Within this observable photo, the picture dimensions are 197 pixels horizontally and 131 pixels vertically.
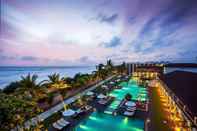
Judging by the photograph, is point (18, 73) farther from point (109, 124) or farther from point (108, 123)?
point (109, 124)

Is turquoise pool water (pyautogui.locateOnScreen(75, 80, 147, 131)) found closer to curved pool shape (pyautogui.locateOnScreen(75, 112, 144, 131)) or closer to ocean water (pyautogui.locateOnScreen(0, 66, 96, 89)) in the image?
curved pool shape (pyautogui.locateOnScreen(75, 112, 144, 131))

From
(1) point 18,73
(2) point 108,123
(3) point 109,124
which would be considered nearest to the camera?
(3) point 109,124

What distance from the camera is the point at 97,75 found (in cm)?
3172

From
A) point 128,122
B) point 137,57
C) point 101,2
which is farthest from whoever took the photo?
point 137,57

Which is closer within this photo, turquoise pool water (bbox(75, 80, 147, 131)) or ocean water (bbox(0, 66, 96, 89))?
turquoise pool water (bbox(75, 80, 147, 131))

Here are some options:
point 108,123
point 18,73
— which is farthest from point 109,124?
point 18,73

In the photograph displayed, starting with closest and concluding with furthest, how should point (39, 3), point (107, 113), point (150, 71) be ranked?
point (39, 3), point (107, 113), point (150, 71)

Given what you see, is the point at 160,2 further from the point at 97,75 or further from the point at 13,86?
the point at 97,75

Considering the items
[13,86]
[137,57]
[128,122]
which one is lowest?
[128,122]

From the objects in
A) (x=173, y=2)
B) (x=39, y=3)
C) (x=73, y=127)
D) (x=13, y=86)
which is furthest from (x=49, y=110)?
(x=173, y=2)

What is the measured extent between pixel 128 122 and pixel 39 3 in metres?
11.8

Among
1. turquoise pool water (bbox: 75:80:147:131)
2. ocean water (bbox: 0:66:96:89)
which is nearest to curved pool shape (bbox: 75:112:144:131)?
turquoise pool water (bbox: 75:80:147:131)

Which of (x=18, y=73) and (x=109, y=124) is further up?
(x=18, y=73)

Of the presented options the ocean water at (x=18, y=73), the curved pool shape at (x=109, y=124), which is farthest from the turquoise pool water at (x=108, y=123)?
the ocean water at (x=18, y=73)
